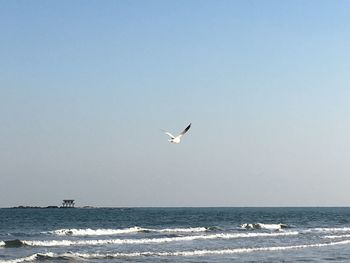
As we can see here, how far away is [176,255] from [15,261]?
22.5 feet

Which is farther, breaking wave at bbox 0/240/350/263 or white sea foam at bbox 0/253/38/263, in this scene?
breaking wave at bbox 0/240/350/263

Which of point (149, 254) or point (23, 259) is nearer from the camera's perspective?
point (23, 259)

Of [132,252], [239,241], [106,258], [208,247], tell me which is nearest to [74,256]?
[106,258]

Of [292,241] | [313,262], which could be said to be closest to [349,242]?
[292,241]

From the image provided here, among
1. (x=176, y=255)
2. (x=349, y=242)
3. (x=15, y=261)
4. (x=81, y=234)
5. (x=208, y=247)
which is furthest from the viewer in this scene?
(x=81, y=234)

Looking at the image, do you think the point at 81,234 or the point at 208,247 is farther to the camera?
the point at 81,234

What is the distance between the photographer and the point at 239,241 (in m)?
40.1

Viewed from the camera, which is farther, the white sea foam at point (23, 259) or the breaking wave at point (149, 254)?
the breaking wave at point (149, 254)

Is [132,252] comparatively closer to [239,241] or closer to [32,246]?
[32,246]

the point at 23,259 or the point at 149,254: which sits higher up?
the point at 149,254

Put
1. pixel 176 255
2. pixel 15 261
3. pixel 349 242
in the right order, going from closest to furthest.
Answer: pixel 15 261 → pixel 176 255 → pixel 349 242

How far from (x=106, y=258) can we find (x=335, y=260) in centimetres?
925

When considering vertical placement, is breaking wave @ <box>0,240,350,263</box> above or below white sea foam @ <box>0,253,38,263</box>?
above

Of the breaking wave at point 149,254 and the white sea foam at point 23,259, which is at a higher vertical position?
the breaking wave at point 149,254
